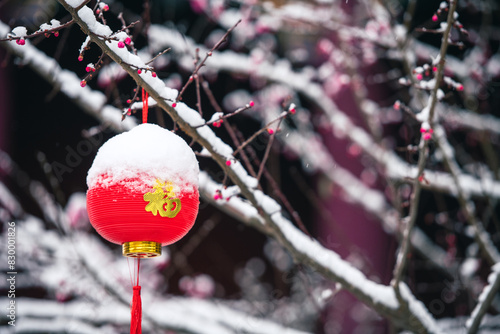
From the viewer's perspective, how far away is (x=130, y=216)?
1.65 m

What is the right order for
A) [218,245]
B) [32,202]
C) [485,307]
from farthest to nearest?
[218,245], [32,202], [485,307]

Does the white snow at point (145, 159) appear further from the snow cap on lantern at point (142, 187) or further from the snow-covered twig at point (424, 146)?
the snow-covered twig at point (424, 146)

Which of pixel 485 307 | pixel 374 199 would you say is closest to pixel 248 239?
pixel 374 199

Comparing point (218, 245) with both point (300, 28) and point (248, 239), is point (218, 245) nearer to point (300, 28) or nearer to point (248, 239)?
point (248, 239)

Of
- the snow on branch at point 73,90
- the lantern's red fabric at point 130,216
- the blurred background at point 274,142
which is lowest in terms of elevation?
the blurred background at point 274,142

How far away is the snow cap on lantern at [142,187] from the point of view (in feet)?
5.35

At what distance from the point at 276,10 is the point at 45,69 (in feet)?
6.47

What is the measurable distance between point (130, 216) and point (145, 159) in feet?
0.65

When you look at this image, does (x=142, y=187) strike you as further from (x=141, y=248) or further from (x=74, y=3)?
(x=74, y=3)

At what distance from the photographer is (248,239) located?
21.1 feet

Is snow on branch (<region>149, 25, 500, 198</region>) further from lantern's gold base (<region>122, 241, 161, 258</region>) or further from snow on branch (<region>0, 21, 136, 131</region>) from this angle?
lantern's gold base (<region>122, 241, 161, 258</region>)

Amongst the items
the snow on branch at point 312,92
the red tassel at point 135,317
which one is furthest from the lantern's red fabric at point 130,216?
the snow on branch at point 312,92

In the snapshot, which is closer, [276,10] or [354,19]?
[276,10]

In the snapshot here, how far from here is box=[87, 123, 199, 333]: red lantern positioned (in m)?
1.63
